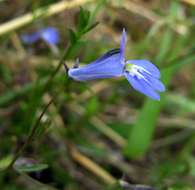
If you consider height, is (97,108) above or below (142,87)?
below

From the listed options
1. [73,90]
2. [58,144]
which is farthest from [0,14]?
[58,144]

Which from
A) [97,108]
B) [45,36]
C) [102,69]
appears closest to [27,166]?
[102,69]

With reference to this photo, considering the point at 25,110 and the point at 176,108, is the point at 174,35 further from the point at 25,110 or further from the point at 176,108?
the point at 25,110

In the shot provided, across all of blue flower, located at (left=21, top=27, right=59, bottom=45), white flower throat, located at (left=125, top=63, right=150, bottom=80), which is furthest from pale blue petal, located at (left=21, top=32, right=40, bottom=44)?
white flower throat, located at (left=125, top=63, right=150, bottom=80)

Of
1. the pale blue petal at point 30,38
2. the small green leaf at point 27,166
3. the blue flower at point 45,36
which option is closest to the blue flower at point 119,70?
the small green leaf at point 27,166

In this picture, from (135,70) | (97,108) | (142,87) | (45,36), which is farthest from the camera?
(45,36)

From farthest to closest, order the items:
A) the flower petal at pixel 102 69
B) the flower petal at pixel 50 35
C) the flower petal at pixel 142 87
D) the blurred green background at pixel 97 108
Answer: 1. the flower petal at pixel 50 35
2. the blurred green background at pixel 97 108
3. the flower petal at pixel 102 69
4. the flower petal at pixel 142 87

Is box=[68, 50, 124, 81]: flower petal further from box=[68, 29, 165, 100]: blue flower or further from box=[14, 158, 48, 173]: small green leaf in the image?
box=[14, 158, 48, 173]: small green leaf

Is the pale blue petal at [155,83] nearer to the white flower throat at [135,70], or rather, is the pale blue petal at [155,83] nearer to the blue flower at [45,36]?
the white flower throat at [135,70]

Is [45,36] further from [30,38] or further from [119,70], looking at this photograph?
[119,70]
